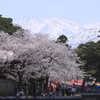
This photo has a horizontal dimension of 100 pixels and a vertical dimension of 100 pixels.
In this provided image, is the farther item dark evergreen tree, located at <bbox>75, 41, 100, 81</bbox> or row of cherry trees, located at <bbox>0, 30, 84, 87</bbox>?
dark evergreen tree, located at <bbox>75, 41, 100, 81</bbox>

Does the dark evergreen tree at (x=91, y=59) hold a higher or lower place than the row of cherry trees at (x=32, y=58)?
higher

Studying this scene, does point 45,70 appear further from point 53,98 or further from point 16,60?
point 53,98

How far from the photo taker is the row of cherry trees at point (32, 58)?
36.3 meters

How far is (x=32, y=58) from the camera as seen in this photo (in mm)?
36281

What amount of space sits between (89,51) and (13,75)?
2989 cm

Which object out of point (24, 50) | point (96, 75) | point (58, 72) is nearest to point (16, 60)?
→ point (24, 50)

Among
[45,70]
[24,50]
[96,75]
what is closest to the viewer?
[24,50]

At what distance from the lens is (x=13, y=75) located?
40.5m

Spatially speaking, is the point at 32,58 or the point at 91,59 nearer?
the point at 32,58

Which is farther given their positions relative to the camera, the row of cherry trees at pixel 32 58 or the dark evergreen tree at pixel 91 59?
the dark evergreen tree at pixel 91 59

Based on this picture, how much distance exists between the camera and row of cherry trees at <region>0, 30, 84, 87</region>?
1431 inches

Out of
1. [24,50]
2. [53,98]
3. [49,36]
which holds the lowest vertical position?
[53,98]

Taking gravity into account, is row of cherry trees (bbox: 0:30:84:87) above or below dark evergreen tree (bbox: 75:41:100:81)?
below

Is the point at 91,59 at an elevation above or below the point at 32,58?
above
